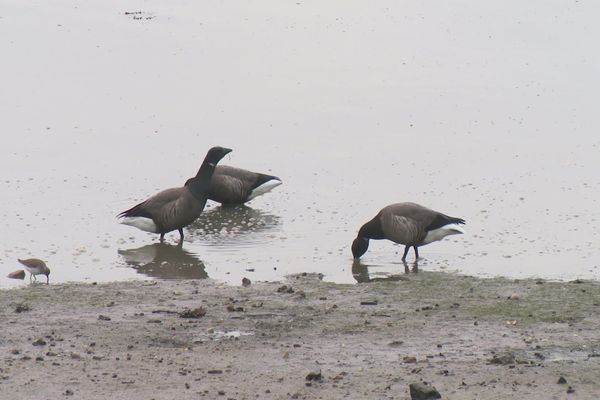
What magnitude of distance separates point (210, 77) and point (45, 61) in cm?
304

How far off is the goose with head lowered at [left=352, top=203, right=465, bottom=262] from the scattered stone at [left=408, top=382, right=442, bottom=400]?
565 cm

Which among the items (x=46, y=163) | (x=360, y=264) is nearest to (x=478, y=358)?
(x=360, y=264)

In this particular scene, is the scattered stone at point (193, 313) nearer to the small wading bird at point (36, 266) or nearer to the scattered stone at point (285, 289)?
the scattered stone at point (285, 289)

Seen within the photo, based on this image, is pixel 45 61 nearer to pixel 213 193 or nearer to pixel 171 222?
pixel 213 193

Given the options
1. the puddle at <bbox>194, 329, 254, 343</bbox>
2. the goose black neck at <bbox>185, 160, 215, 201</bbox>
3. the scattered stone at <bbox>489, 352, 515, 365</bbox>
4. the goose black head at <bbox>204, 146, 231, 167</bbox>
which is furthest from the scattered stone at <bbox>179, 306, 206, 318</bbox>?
the goose black head at <bbox>204, 146, 231, 167</bbox>

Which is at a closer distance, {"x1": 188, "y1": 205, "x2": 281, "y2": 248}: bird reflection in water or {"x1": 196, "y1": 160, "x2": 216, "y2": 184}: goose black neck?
{"x1": 188, "y1": 205, "x2": 281, "y2": 248}: bird reflection in water

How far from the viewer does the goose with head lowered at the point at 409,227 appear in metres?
13.7

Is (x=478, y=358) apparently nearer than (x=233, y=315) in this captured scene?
Yes

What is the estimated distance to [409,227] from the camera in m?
13.7

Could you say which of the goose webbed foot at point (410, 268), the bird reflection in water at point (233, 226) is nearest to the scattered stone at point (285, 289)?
the goose webbed foot at point (410, 268)

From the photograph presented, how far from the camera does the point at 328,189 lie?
16281mm

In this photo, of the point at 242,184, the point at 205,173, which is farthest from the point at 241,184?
the point at 205,173

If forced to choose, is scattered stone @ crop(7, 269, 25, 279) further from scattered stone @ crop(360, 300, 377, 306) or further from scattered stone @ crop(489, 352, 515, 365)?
scattered stone @ crop(489, 352, 515, 365)

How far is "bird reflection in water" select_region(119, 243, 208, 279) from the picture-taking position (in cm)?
1283
